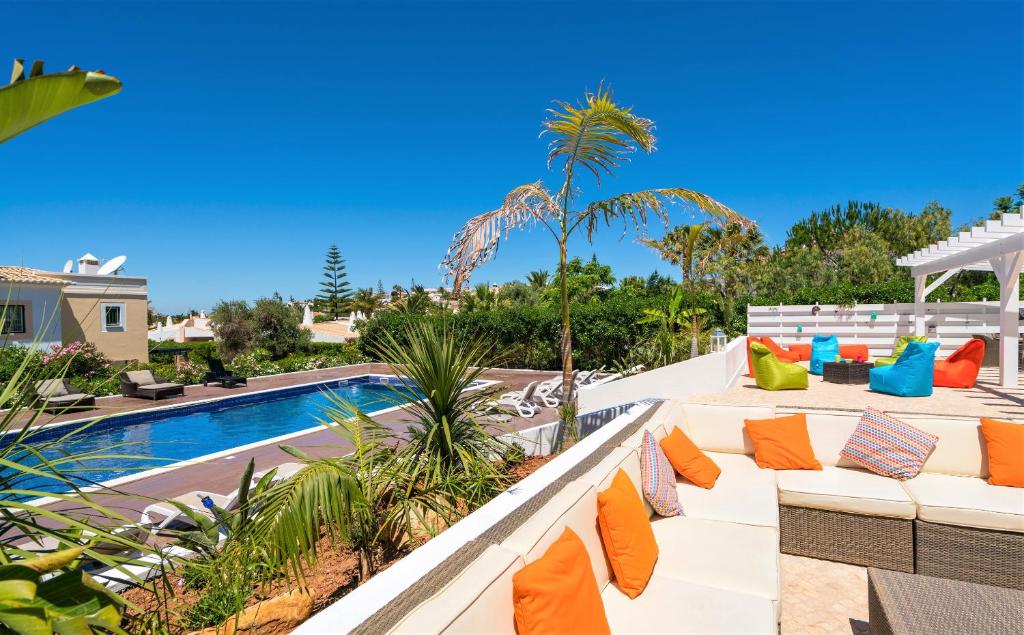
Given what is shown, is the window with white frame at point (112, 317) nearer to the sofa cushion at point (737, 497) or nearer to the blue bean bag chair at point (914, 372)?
the sofa cushion at point (737, 497)

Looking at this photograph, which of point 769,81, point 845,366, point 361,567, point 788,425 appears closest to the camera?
point 361,567

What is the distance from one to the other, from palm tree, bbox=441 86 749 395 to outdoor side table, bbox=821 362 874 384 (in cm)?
406

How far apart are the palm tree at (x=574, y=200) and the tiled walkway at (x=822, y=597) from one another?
2786 mm

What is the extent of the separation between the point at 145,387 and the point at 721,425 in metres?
14.0

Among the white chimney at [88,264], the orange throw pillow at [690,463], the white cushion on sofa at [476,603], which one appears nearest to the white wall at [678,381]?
the orange throw pillow at [690,463]

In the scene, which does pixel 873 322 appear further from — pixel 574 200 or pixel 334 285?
pixel 334 285

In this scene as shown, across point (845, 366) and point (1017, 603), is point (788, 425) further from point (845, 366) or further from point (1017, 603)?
point (845, 366)

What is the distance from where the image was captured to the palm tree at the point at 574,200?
5.49 metres

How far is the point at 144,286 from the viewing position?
19375 millimetres

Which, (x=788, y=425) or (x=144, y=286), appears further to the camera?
(x=144, y=286)

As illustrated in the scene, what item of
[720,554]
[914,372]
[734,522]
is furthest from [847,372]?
[720,554]

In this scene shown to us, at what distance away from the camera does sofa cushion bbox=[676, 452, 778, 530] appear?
3387 millimetres

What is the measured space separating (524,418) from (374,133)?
1918cm

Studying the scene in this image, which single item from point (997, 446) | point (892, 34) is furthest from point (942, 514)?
point (892, 34)
